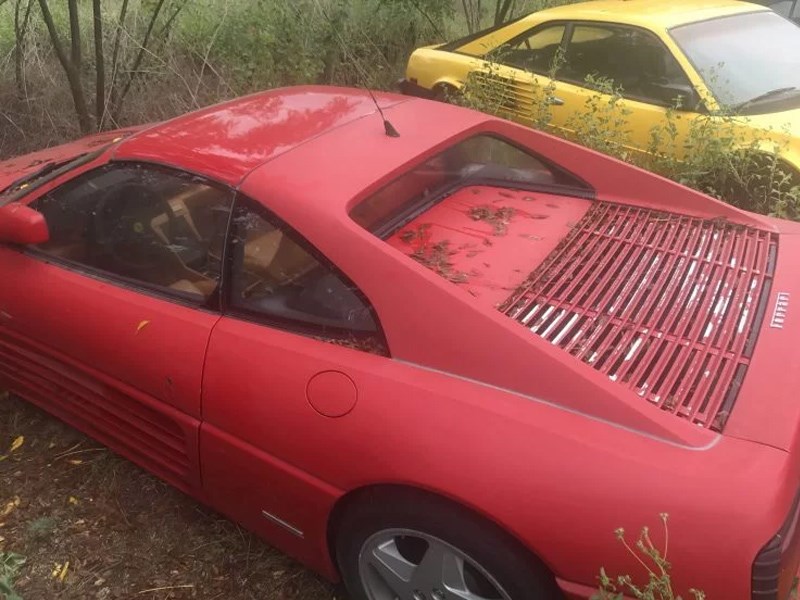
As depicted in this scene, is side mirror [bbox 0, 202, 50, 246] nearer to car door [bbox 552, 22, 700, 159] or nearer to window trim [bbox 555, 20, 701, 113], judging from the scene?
car door [bbox 552, 22, 700, 159]

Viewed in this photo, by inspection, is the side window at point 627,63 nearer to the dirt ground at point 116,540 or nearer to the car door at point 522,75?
the car door at point 522,75

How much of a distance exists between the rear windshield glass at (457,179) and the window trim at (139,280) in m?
0.49

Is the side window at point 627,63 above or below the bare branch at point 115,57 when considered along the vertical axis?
above

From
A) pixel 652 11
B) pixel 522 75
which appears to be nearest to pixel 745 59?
pixel 652 11

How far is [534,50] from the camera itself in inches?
212

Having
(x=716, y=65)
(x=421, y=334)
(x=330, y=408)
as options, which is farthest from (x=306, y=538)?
(x=716, y=65)

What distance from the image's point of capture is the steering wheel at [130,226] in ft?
7.95

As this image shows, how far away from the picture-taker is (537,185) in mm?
2750

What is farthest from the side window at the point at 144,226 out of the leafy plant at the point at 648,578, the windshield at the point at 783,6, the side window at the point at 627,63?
the windshield at the point at 783,6

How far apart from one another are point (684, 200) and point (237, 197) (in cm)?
167

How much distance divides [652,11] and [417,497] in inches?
173

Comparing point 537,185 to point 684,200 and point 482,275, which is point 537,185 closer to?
point 684,200

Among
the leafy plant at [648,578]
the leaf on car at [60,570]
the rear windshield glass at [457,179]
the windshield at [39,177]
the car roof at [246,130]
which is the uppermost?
the car roof at [246,130]

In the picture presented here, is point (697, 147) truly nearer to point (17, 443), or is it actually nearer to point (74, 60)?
point (17, 443)
